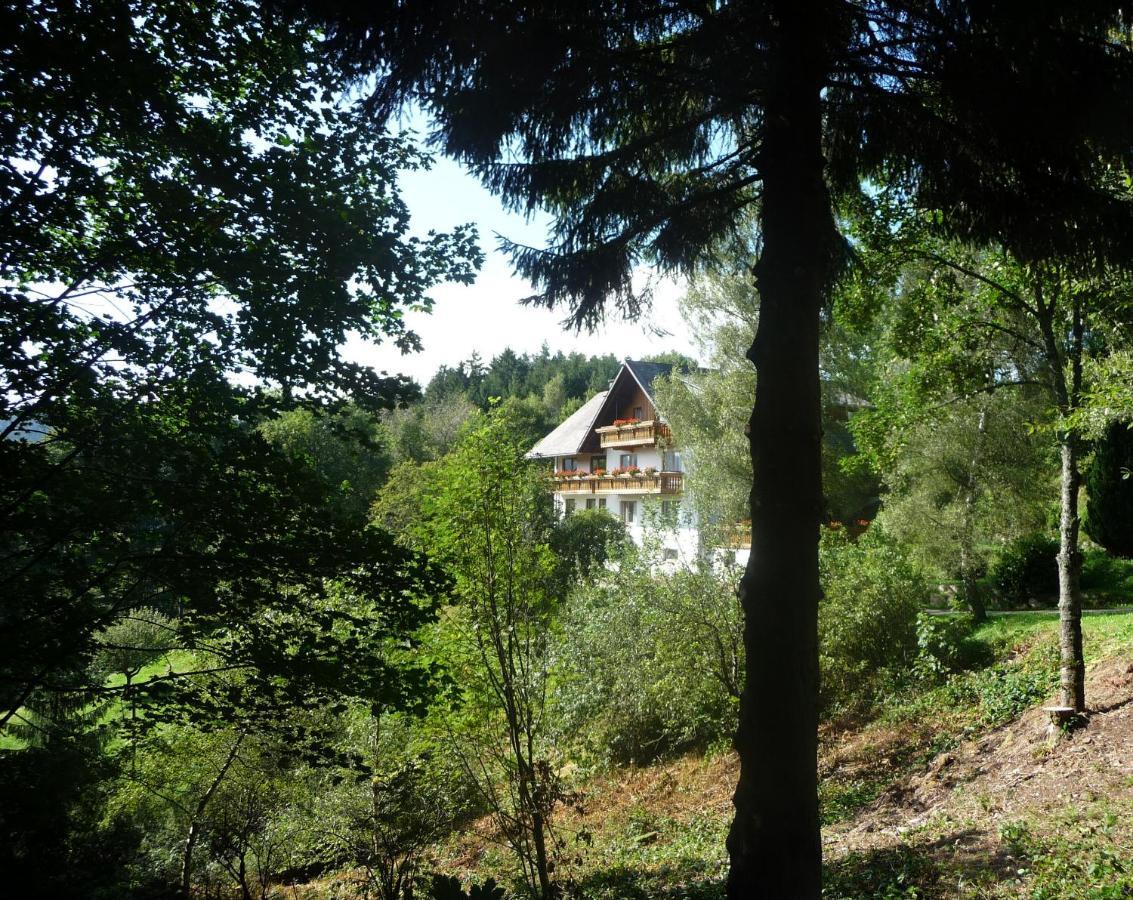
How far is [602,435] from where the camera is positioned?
3394cm

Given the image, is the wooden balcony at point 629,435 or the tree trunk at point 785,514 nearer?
the tree trunk at point 785,514

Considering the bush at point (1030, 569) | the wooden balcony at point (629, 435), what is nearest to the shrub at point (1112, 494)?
the bush at point (1030, 569)

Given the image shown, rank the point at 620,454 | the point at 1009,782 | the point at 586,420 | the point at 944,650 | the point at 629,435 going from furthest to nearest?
the point at 586,420 < the point at 620,454 < the point at 629,435 < the point at 944,650 < the point at 1009,782

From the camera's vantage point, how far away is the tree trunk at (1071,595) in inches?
309

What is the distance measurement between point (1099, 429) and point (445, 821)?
852 centimetres

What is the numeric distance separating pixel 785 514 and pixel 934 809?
5.63 meters

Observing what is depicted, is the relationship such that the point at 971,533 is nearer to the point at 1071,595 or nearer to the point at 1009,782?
the point at 1071,595

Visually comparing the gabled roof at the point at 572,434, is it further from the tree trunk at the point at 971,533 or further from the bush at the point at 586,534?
the tree trunk at the point at 971,533

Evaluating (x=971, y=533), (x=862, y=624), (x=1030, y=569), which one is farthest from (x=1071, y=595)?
(x=1030, y=569)

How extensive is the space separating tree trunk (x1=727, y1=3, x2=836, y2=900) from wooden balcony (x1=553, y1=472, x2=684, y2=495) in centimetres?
2085

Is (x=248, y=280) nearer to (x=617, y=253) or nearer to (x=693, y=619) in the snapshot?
(x=617, y=253)

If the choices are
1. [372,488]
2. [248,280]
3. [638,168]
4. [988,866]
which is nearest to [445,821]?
[988,866]

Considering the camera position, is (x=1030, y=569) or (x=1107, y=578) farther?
(x=1107, y=578)

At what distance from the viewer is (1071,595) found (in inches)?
311
